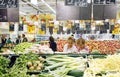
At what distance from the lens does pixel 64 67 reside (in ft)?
15.2

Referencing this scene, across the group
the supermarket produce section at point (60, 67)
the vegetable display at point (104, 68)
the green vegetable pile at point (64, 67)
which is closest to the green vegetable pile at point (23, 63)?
the supermarket produce section at point (60, 67)

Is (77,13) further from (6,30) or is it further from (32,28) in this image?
(6,30)

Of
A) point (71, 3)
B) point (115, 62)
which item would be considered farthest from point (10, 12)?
point (115, 62)

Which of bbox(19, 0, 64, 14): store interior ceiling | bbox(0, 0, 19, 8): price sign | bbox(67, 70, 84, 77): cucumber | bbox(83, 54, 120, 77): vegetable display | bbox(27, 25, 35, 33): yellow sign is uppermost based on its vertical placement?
bbox(0, 0, 19, 8): price sign

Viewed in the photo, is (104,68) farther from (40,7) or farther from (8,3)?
(40,7)

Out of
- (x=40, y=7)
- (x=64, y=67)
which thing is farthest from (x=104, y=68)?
(x=40, y=7)

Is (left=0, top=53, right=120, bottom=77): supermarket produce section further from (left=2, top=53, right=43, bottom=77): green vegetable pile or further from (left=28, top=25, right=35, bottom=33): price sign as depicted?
(left=28, top=25, right=35, bottom=33): price sign

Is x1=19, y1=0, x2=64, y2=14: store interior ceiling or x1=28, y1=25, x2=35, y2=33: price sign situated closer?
x1=19, y1=0, x2=64, y2=14: store interior ceiling

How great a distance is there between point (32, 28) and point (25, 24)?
59cm

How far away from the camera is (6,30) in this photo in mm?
27016

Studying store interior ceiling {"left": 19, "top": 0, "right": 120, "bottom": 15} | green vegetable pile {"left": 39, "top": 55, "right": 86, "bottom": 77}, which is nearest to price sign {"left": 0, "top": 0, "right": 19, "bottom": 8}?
green vegetable pile {"left": 39, "top": 55, "right": 86, "bottom": 77}

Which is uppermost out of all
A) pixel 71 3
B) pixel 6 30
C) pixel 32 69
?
pixel 71 3

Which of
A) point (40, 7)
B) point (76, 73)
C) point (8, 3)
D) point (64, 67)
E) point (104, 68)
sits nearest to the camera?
point (104, 68)

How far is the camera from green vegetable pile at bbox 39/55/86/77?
14.3 feet
